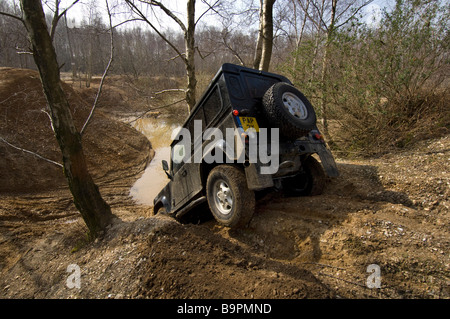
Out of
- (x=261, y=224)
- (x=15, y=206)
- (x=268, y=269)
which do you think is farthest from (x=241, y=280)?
(x=15, y=206)

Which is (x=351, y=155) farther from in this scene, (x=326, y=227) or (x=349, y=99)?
(x=326, y=227)

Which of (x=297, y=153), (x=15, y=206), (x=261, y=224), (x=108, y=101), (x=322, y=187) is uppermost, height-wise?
(x=108, y=101)

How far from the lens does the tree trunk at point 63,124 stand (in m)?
3.12

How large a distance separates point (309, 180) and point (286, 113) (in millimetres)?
1573

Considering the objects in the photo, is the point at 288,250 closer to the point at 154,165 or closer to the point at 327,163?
the point at 327,163

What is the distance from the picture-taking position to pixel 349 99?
681cm

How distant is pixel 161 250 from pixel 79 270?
119cm

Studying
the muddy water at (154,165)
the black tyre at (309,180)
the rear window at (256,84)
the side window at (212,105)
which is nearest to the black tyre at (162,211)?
the muddy water at (154,165)

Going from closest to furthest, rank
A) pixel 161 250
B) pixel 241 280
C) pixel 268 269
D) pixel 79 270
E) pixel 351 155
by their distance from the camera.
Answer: pixel 241 280 → pixel 268 269 → pixel 161 250 → pixel 79 270 → pixel 351 155

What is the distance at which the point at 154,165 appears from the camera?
1191cm

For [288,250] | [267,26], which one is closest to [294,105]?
[288,250]

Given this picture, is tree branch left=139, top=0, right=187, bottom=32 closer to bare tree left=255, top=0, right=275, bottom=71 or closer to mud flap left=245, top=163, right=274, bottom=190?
bare tree left=255, top=0, right=275, bottom=71

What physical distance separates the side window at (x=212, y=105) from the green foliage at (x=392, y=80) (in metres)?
4.58

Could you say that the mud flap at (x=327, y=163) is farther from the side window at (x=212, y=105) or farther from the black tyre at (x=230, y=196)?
the side window at (x=212, y=105)
